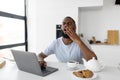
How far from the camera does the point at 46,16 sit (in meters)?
3.60

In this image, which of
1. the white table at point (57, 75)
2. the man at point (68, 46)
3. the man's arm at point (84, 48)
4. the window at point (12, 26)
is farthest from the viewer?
the window at point (12, 26)

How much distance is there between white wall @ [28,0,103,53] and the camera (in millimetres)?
3379

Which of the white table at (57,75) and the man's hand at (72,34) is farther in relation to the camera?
the man's hand at (72,34)

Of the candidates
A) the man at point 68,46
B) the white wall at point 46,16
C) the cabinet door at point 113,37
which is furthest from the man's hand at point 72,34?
the cabinet door at point 113,37

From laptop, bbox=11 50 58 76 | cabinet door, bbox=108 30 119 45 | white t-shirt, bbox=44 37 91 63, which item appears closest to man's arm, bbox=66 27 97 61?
white t-shirt, bbox=44 37 91 63

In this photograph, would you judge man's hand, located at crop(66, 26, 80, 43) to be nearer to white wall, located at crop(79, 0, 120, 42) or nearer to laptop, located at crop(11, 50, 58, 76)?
laptop, located at crop(11, 50, 58, 76)

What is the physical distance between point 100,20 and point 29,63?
8.80 feet

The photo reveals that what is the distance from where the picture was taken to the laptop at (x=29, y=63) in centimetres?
127

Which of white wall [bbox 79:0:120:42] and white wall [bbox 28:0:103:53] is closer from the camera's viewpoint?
white wall [bbox 28:0:103:53]

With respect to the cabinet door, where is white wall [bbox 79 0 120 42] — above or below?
above

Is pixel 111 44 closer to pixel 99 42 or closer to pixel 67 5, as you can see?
pixel 99 42

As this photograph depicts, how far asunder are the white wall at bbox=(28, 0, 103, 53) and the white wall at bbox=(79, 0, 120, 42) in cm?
34

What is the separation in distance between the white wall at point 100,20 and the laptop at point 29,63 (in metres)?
2.46

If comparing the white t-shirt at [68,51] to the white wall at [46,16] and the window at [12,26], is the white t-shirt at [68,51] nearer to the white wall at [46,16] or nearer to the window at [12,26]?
the window at [12,26]
